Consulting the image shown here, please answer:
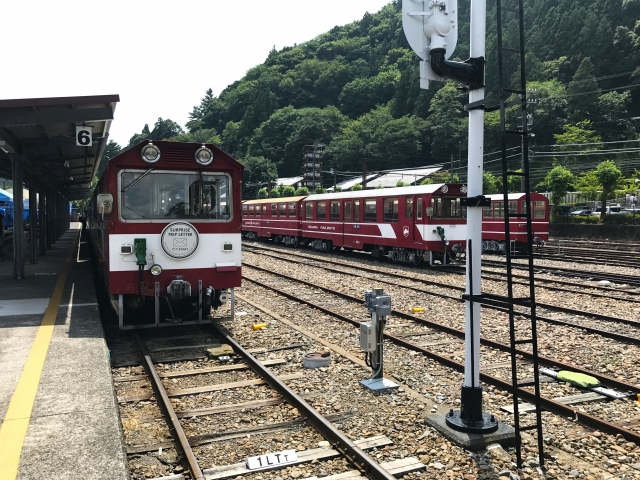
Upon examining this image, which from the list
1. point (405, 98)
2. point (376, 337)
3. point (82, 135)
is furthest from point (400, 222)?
point (405, 98)

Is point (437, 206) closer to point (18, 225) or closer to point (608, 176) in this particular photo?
point (18, 225)

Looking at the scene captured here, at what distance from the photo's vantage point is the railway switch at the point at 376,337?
616cm

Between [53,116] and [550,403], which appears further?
[53,116]

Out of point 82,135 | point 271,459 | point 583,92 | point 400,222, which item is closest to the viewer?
point 271,459

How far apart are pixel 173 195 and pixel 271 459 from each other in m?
4.84

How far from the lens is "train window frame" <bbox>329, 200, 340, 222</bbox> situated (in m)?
22.6

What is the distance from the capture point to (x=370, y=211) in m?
20.2

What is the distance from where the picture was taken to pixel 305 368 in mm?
6926

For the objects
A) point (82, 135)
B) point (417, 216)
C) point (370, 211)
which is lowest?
point (417, 216)

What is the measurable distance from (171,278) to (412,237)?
11.0 meters

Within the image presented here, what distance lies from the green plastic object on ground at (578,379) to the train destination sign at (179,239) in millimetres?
5190

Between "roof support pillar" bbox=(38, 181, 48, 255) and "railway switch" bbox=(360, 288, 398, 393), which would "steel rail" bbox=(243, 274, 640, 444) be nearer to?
"railway switch" bbox=(360, 288, 398, 393)

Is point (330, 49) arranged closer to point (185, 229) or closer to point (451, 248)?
point (451, 248)

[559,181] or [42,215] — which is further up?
[559,181]
